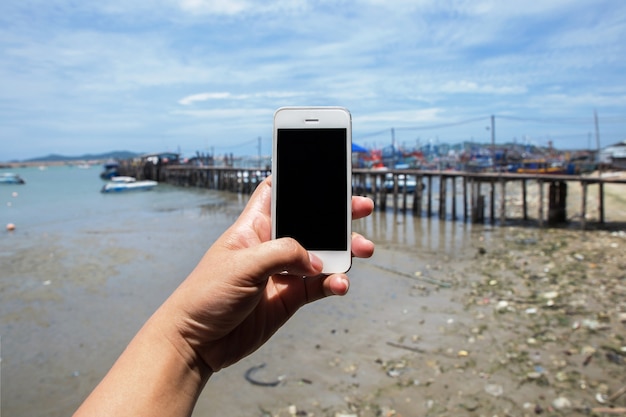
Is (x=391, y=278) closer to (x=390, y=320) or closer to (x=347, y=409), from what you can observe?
(x=390, y=320)

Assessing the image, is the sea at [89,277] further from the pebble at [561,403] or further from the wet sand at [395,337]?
the pebble at [561,403]

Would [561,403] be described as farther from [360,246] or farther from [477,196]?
[477,196]

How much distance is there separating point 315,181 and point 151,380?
96cm

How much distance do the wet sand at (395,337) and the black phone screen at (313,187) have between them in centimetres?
407

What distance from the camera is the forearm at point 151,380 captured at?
54.2 inches

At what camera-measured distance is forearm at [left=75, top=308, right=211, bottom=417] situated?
138 centimetres

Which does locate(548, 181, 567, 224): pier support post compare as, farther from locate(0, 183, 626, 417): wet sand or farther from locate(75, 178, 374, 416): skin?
locate(75, 178, 374, 416): skin

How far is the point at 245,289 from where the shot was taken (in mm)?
1586

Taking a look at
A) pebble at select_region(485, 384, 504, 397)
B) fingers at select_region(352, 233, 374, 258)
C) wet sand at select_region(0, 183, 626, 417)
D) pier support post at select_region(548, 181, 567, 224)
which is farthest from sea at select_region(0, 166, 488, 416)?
fingers at select_region(352, 233, 374, 258)

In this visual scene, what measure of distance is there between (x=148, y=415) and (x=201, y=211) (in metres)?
28.4

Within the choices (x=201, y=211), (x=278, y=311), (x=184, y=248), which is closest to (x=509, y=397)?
(x=278, y=311)

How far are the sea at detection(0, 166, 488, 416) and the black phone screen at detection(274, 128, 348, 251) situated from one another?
5.63 m

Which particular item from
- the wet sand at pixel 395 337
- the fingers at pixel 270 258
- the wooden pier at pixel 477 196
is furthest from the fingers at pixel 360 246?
the wooden pier at pixel 477 196

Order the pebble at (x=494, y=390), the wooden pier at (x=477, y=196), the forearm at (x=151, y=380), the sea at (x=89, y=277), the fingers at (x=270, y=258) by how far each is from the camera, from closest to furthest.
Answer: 1. the forearm at (x=151, y=380)
2. the fingers at (x=270, y=258)
3. the pebble at (x=494, y=390)
4. the sea at (x=89, y=277)
5. the wooden pier at (x=477, y=196)
